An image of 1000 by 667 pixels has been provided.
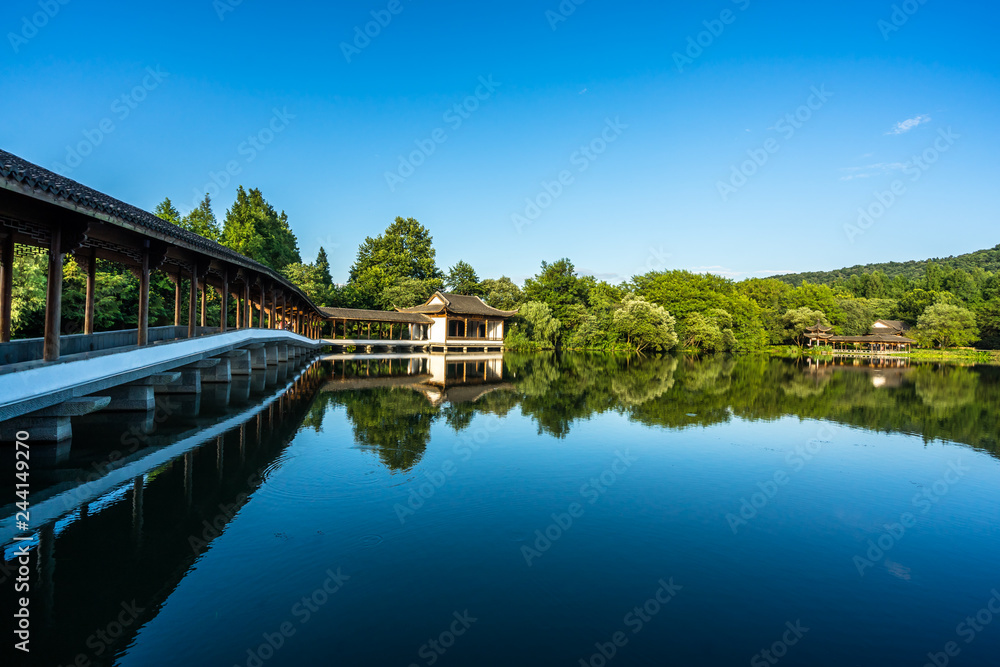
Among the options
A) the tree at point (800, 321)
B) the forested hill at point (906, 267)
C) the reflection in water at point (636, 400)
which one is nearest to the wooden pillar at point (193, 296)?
the reflection in water at point (636, 400)

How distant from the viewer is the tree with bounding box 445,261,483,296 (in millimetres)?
52569

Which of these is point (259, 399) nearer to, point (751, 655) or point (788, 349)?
point (751, 655)

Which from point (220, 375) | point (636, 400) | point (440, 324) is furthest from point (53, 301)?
point (440, 324)

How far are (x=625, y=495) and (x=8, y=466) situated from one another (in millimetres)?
7842

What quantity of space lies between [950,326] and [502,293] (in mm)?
45373

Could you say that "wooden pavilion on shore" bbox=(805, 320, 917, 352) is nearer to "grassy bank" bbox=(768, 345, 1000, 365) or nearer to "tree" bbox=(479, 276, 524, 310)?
"grassy bank" bbox=(768, 345, 1000, 365)

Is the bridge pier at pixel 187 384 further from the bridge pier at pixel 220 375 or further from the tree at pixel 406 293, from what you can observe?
the tree at pixel 406 293

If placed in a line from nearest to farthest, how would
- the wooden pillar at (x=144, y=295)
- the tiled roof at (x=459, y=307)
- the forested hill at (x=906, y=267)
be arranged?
the wooden pillar at (x=144, y=295), the tiled roof at (x=459, y=307), the forested hill at (x=906, y=267)

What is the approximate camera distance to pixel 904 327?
61.6 metres

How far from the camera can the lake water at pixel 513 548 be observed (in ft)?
11.0

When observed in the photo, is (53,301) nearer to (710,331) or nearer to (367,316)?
(367,316)

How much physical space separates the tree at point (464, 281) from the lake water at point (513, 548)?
140 feet

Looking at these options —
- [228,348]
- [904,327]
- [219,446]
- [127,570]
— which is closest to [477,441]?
[219,446]

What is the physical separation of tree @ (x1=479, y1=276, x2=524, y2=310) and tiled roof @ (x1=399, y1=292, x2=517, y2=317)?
8305 mm
